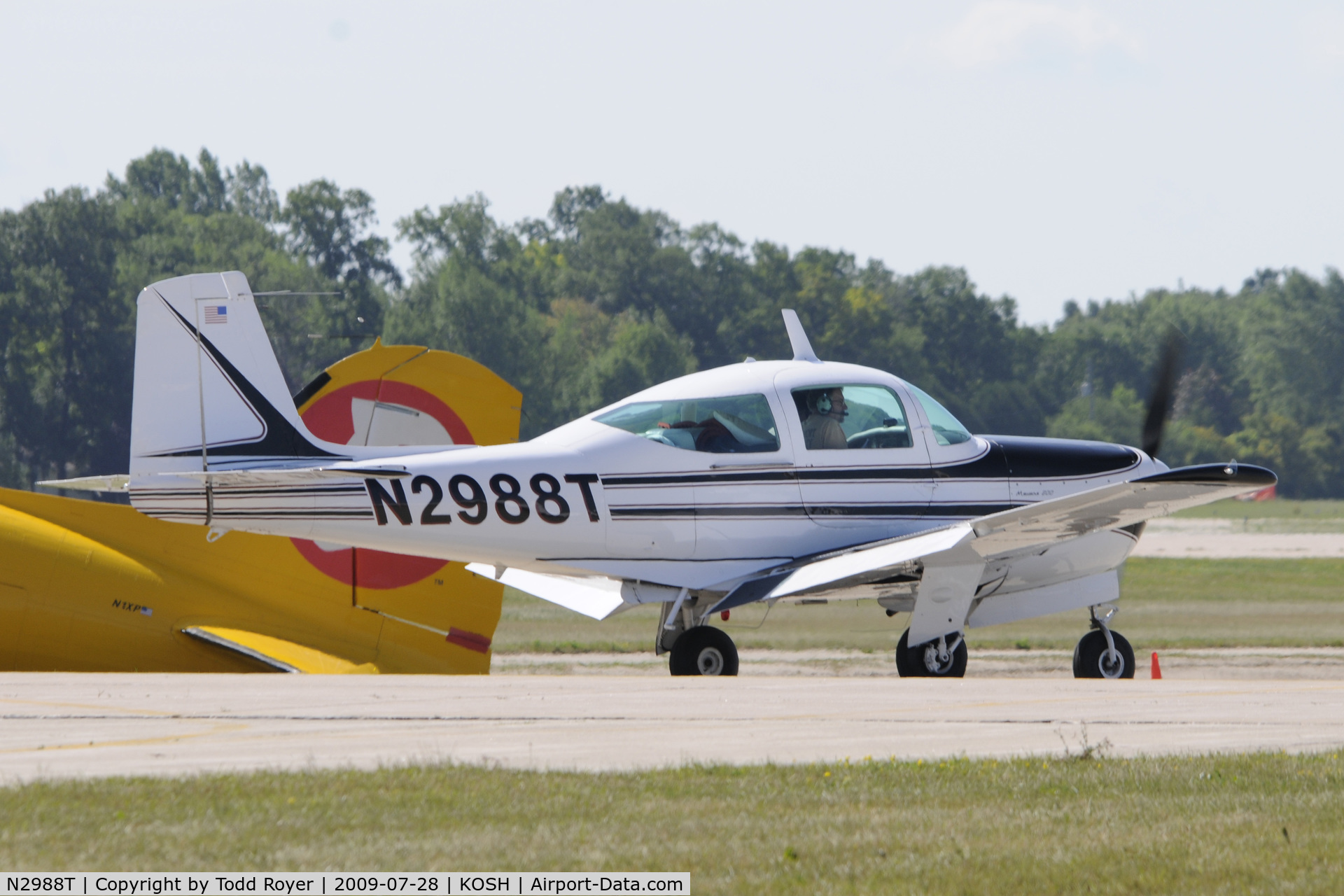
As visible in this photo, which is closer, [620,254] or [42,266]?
[42,266]

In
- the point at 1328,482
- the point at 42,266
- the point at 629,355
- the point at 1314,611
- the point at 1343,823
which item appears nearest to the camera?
the point at 1343,823

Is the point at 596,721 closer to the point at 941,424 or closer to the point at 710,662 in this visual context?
the point at 710,662

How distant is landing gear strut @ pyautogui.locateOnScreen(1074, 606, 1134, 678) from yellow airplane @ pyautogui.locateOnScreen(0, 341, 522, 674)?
208 inches

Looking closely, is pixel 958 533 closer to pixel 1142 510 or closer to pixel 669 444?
pixel 1142 510

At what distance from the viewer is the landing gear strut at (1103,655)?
14180mm

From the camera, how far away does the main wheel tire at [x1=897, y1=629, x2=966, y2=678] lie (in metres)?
13.1

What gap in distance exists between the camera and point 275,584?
13461 mm

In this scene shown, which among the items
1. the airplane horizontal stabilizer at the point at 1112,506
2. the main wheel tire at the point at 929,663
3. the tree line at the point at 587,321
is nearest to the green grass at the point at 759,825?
the airplane horizontal stabilizer at the point at 1112,506

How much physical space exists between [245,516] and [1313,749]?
7.51 meters

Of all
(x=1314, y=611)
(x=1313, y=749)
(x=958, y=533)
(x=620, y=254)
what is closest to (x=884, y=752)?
(x=1313, y=749)

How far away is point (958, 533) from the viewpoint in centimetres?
1240

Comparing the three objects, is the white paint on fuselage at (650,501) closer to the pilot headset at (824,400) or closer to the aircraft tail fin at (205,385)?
the pilot headset at (824,400)

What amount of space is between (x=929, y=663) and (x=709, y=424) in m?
2.69

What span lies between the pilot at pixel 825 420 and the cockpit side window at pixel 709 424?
0.32 metres
